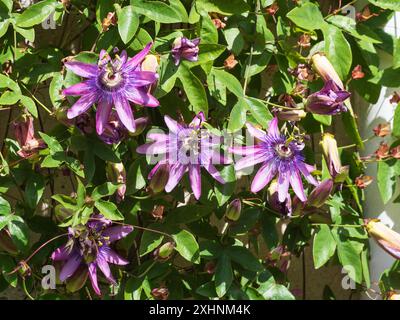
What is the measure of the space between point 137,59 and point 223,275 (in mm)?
488

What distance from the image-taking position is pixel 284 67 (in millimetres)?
1675

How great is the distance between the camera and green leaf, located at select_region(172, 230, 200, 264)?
151cm

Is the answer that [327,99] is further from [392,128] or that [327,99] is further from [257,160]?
[392,128]

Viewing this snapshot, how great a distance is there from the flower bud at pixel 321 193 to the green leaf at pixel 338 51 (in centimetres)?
26

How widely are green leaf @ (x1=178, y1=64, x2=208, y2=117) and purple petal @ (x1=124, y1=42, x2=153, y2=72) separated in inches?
3.9

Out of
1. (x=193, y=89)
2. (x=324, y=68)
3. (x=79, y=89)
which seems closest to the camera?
(x=79, y=89)

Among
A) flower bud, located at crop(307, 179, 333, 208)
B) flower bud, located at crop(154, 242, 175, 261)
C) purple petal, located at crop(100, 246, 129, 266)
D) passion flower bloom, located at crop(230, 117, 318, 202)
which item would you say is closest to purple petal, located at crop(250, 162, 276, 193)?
passion flower bloom, located at crop(230, 117, 318, 202)

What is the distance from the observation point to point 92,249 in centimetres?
145

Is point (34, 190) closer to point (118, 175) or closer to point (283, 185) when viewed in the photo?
point (118, 175)

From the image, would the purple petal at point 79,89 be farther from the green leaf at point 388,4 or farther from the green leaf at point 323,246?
the green leaf at point 388,4

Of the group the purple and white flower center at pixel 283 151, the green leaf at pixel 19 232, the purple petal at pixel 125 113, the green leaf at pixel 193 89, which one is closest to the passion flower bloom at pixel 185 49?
the green leaf at pixel 193 89

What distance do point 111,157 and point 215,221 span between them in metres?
0.55

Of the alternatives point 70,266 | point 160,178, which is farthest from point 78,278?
point 160,178
